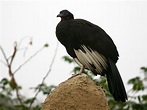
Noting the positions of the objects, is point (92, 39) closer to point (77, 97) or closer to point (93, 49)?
point (93, 49)

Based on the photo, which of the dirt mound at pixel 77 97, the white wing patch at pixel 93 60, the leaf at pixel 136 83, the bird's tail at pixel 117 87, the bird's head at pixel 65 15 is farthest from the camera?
the leaf at pixel 136 83

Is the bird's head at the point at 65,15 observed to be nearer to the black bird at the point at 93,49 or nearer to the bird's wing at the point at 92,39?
the black bird at the point at 93,49

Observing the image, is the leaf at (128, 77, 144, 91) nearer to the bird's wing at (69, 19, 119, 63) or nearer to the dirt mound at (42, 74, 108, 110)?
the bird's wing at (69, 19, 119, 63)

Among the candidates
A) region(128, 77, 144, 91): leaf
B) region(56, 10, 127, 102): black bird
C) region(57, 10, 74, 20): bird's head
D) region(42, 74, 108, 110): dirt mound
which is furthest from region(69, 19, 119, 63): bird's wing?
region(128, 77, 144, 91): leaf

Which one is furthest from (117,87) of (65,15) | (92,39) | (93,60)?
(65,15)

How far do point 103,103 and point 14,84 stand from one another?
2.27 meters

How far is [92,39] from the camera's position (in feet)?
16.9

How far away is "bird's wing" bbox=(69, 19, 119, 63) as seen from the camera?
5031 millimetres

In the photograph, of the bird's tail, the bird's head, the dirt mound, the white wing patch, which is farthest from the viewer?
the bird's head

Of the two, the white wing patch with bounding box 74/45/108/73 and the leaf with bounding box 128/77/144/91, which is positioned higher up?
the leaf with bounding box 128/77/144/91

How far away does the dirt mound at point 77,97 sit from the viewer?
4664mm

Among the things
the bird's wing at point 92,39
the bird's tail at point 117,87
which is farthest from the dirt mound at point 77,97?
the bird's wing at point 92,39

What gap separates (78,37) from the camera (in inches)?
205

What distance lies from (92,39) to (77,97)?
33.6 inches
